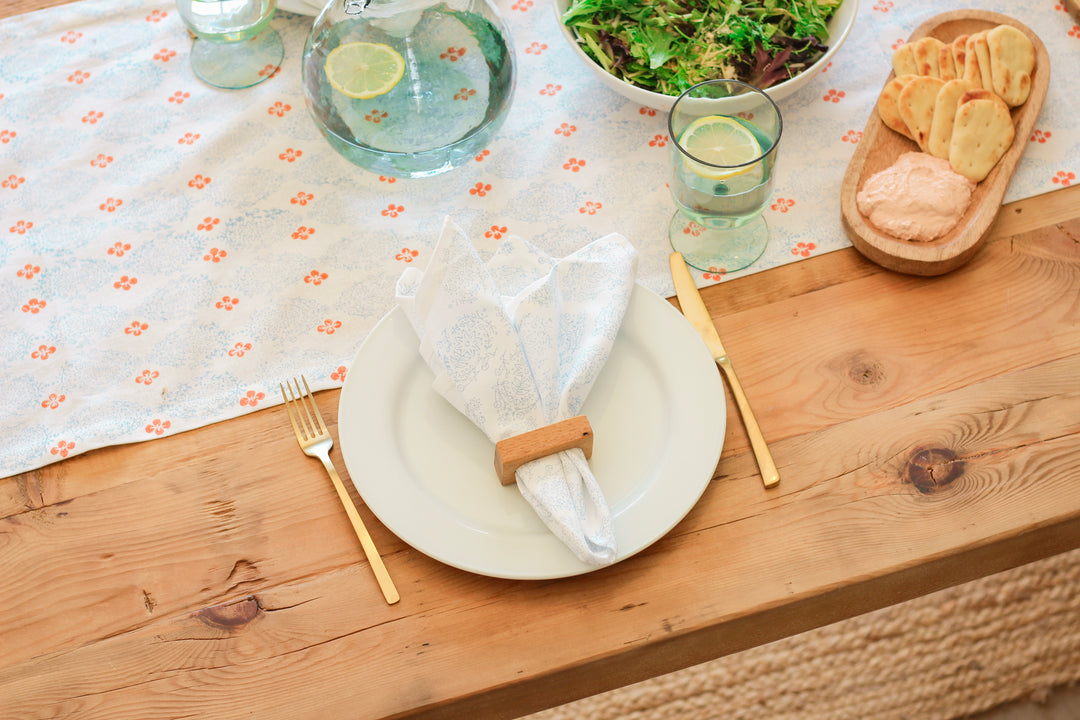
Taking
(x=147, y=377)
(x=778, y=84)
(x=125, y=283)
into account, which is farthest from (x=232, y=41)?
(x=778, y=84)

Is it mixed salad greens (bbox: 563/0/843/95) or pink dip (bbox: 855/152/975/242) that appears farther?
mixed salad greens (bbox: 563/0/843/95)

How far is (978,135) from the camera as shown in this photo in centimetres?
108

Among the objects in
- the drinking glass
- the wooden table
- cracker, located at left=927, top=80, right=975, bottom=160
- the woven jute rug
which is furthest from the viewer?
the woven jute rug

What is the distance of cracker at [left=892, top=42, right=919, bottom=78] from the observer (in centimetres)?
117

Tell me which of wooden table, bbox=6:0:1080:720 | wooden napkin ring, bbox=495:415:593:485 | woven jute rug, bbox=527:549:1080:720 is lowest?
woven jute rug, bbox=527:549:1080:720

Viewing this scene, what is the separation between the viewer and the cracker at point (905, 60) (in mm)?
1167

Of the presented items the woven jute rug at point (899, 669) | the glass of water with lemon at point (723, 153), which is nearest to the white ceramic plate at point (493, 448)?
the glass of water with lemon at point (723, 153)

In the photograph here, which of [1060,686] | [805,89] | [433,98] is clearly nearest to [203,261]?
[433,98]

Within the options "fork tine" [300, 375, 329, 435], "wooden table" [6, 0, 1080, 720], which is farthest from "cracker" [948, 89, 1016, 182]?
"fork tine" [300, 375, 329, 435]

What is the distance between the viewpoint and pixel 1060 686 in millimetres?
1595

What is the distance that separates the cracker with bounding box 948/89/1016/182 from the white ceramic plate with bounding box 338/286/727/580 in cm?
43

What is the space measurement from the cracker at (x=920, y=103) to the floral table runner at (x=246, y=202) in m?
0.09

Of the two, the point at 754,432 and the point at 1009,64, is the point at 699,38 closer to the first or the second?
the point at 1009,64

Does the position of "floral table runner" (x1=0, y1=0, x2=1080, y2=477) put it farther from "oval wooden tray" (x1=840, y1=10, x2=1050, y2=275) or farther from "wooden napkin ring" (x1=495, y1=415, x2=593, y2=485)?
"wooden napkin ring" (x1=495, y1=415, x2=593, y2=485)
